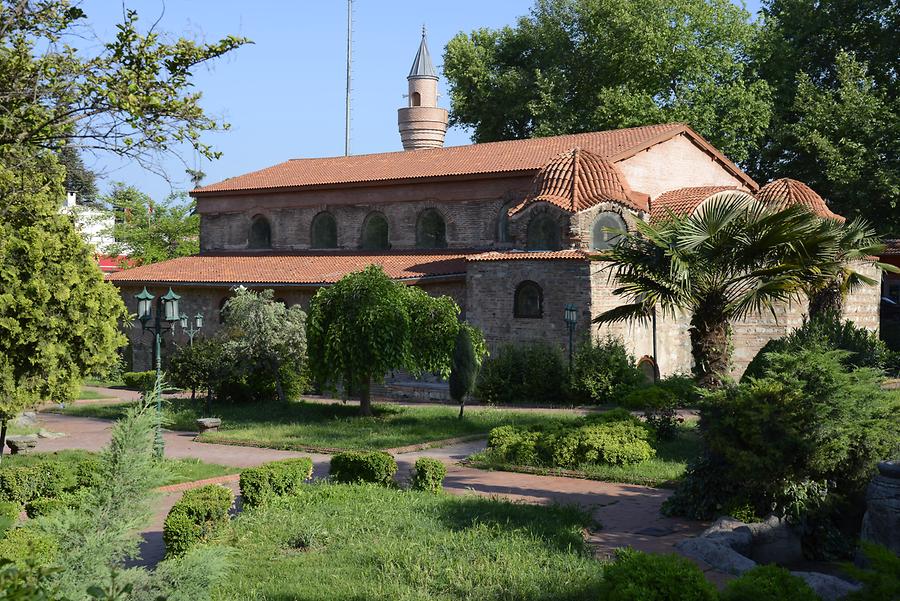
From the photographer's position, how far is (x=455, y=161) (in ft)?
106

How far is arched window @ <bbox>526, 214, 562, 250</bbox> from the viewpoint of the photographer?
25969mm

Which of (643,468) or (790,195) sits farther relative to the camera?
(790,195)

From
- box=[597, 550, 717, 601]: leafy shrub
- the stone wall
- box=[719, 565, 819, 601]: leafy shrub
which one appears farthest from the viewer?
the stone wall

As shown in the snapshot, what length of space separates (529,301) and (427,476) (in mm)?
13507

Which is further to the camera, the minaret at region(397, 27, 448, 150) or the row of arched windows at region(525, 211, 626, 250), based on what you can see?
the minaret at region(397, 27, 448, 150)

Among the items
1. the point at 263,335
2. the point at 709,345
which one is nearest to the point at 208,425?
the point at 263,335

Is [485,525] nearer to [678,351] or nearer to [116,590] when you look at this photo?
[116,590]

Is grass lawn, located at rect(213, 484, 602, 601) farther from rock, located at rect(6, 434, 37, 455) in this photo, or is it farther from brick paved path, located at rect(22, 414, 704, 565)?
rock, located at rect(6, 434, 37, 455)

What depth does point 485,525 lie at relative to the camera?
403 inches

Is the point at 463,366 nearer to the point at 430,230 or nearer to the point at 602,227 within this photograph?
the point at 602,227

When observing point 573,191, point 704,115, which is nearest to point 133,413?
point 573,191

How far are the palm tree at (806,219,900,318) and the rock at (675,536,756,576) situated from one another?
5.43 metres

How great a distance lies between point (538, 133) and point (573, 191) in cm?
1952

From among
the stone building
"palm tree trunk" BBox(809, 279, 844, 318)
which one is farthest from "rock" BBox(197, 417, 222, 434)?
"palm tree trunk" BBox(809, 279, 844, 318)
